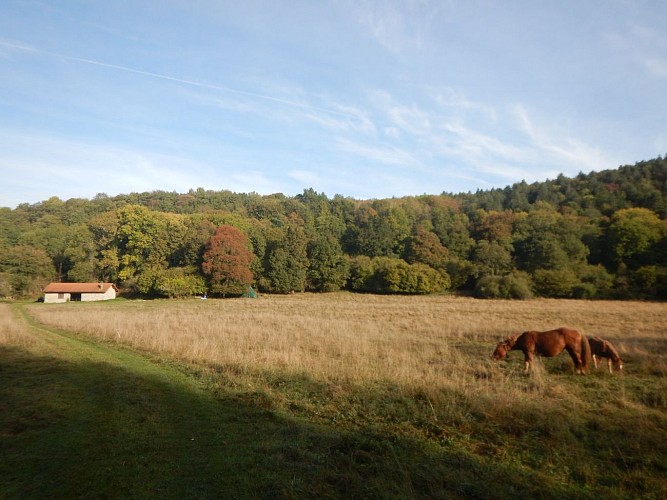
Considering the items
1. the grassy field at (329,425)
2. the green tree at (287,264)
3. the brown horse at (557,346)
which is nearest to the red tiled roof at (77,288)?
the green tree at (287,264)

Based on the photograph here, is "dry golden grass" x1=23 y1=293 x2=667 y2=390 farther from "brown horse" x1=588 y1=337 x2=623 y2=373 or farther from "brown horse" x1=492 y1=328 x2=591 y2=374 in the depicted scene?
"brown horse" x1=492 y1=328 x2=591 y2=374

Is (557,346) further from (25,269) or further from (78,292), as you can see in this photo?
(25,269)

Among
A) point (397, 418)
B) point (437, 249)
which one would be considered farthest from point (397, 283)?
point (397, 418)

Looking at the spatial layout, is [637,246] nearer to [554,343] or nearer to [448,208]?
[448,208]

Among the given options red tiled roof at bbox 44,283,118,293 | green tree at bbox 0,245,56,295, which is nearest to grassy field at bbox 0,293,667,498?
red tiled roof at bbox 44,283,118,293

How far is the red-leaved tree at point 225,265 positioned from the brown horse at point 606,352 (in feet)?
172

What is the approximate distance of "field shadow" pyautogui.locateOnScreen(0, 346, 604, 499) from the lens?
201 inches

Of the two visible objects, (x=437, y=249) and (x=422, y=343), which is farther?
(x=437, y=249)

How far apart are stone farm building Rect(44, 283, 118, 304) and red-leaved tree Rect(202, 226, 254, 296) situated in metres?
17.6

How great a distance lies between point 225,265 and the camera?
58.6 m

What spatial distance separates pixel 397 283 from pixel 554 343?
51590mm

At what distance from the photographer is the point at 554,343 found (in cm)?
1159

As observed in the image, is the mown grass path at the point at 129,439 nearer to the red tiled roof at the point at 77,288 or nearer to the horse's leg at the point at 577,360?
the horse's leg at the point at 577,360

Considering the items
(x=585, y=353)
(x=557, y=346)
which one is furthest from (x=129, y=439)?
(x=585, y=353)
